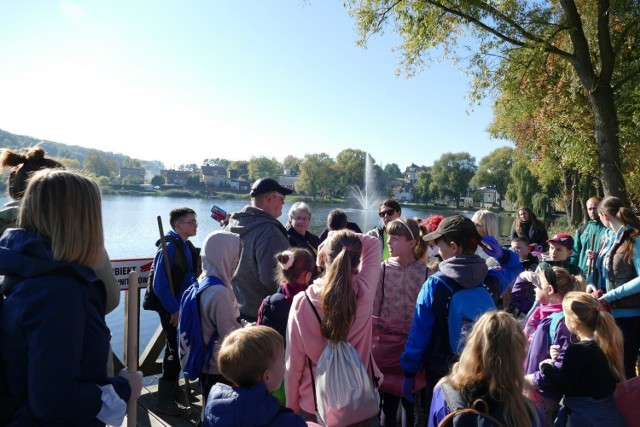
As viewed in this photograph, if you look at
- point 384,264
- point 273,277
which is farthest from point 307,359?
point 384,264

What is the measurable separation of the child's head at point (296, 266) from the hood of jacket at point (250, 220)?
742mm

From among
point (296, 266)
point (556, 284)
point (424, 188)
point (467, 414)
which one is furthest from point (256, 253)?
point (424, 188)

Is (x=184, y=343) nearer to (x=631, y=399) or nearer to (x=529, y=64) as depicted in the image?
(x=631, y=399)

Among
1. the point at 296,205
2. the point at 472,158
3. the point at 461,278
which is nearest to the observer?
the point at 461,278

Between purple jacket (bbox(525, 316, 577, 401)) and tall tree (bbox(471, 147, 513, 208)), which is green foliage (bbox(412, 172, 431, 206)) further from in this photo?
purple jacket (bbox(525, 316, 577, 401))

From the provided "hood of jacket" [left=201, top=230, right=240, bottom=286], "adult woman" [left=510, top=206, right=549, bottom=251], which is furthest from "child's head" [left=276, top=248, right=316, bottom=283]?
"adult woman" [left=510, top=206, right=549, bottom=251]

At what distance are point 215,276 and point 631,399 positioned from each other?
274 cm

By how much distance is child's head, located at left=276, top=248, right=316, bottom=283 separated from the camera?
282 centimetres

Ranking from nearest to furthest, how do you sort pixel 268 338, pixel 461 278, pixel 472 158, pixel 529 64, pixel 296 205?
pixel 268 338
pixel 461 278
pixel 296 205
pixel 529 64
pixel 472 158

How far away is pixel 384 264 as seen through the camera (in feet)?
11.4

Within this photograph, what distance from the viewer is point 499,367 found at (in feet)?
6.63

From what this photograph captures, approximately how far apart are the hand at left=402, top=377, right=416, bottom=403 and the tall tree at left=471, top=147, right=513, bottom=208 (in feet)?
219

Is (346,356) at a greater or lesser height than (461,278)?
lesser

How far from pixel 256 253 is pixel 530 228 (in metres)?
5.11
